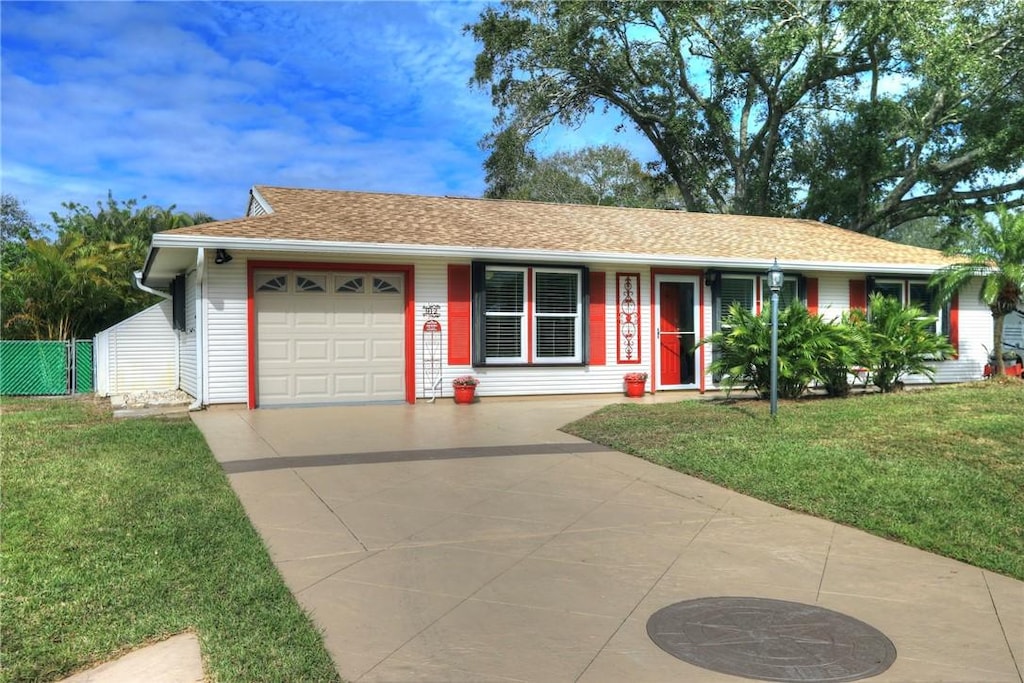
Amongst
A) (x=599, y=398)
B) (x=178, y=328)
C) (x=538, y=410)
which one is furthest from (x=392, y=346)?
(x=178, y=328)

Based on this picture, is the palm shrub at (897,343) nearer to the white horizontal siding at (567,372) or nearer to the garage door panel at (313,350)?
the white horizontal siding at (567,372)

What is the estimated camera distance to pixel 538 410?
11945 millimetres

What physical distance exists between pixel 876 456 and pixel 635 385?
6.71 meters

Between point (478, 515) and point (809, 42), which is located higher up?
point (809, 42)

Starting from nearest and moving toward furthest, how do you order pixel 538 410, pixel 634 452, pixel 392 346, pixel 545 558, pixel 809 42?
pixel 545 558 < pixel 634 452 < pixel 538 410 < pixel 392 346 < pixel 809 42

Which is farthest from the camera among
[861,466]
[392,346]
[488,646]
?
[392,346]

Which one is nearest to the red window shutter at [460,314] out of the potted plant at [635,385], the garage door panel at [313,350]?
the garage door panel at [313,350]

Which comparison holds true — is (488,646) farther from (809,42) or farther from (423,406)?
(809,42)

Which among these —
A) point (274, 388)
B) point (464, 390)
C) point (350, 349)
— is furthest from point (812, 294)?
point (274, 388)

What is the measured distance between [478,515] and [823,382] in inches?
324

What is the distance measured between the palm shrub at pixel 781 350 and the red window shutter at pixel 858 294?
15.6ft

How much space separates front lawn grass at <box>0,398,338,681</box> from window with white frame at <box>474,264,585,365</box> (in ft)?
21.5

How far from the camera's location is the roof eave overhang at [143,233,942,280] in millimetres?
11141

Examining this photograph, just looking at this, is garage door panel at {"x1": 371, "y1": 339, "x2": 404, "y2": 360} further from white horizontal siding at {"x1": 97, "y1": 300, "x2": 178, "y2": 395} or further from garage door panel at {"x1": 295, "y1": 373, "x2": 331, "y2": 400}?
white horizontal siding at {"x1": 97, "y1": 300, "x2": 178, "y2": 395}
